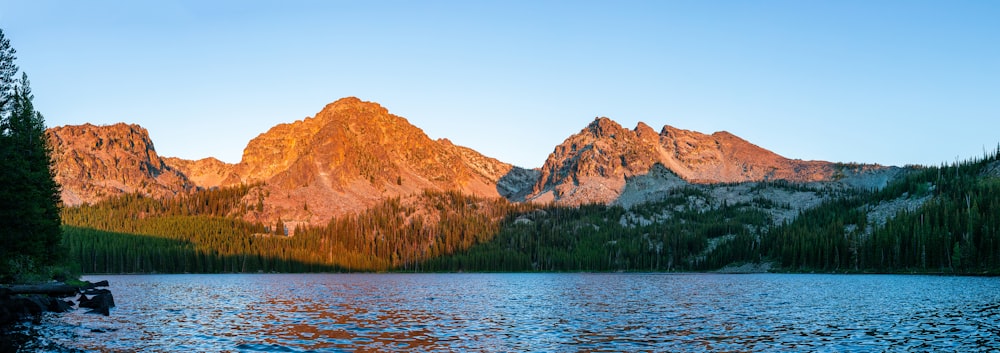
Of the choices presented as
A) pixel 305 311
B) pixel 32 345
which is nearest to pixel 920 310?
pixel 305 311

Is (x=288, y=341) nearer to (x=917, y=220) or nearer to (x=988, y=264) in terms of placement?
(x=988, y=264)

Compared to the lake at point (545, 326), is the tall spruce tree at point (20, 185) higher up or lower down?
higher up

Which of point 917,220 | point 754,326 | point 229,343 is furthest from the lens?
point 917,220

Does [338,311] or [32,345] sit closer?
[32,345]

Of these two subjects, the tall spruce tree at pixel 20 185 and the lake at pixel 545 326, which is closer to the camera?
the lake at pixel 545 326

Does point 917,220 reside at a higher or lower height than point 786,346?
higher

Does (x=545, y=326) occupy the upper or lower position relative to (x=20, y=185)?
lower

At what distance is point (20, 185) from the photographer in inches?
2378

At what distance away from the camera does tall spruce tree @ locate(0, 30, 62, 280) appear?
5638cm

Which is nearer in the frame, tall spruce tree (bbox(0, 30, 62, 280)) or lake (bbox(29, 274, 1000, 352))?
lake (bbox(29, 274, 1000, 352))

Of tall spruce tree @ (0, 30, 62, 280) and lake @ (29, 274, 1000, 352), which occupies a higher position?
tall spruce tree @ (0, 30, 62, 280)

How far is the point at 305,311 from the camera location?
229 feet

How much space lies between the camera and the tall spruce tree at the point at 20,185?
185ft

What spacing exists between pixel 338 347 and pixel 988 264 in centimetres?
17469
